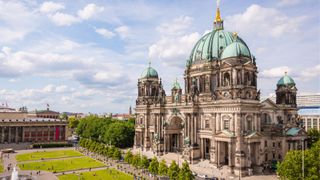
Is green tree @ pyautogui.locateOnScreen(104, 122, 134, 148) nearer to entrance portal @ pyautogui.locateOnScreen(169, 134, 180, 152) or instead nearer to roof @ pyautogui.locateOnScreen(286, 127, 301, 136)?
entrance portal @ pyautogui.locateOnScreen(169, 134, 180, 152)

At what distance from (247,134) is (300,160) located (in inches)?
772

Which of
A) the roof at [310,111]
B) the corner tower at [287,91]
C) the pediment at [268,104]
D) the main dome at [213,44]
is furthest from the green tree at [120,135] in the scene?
the roof at [310,111]

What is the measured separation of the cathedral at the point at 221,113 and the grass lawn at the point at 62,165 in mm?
23917

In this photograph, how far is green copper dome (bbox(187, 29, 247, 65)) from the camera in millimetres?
99312

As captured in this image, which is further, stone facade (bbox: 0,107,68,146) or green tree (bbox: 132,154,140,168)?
stone facade (bbox: 0,107,68,146)

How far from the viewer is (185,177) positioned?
61.9 meters

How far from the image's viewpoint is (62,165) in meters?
90.2

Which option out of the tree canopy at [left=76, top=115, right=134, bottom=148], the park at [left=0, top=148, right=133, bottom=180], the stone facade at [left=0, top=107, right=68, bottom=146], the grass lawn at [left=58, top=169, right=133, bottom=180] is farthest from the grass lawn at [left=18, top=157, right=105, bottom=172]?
the stone facade at [left=0, top=107, right=68, bottom=146]

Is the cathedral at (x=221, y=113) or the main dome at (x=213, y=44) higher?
the main dome at (x=213, y=44)

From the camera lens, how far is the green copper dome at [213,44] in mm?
99312

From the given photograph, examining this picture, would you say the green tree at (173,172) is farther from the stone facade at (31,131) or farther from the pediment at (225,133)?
the stone facade at (31,131)

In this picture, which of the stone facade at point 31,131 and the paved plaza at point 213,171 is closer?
the paved plaza at point 213,171

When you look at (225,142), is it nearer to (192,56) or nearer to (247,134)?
(247,134)

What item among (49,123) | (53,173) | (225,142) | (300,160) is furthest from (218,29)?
(49,123)
